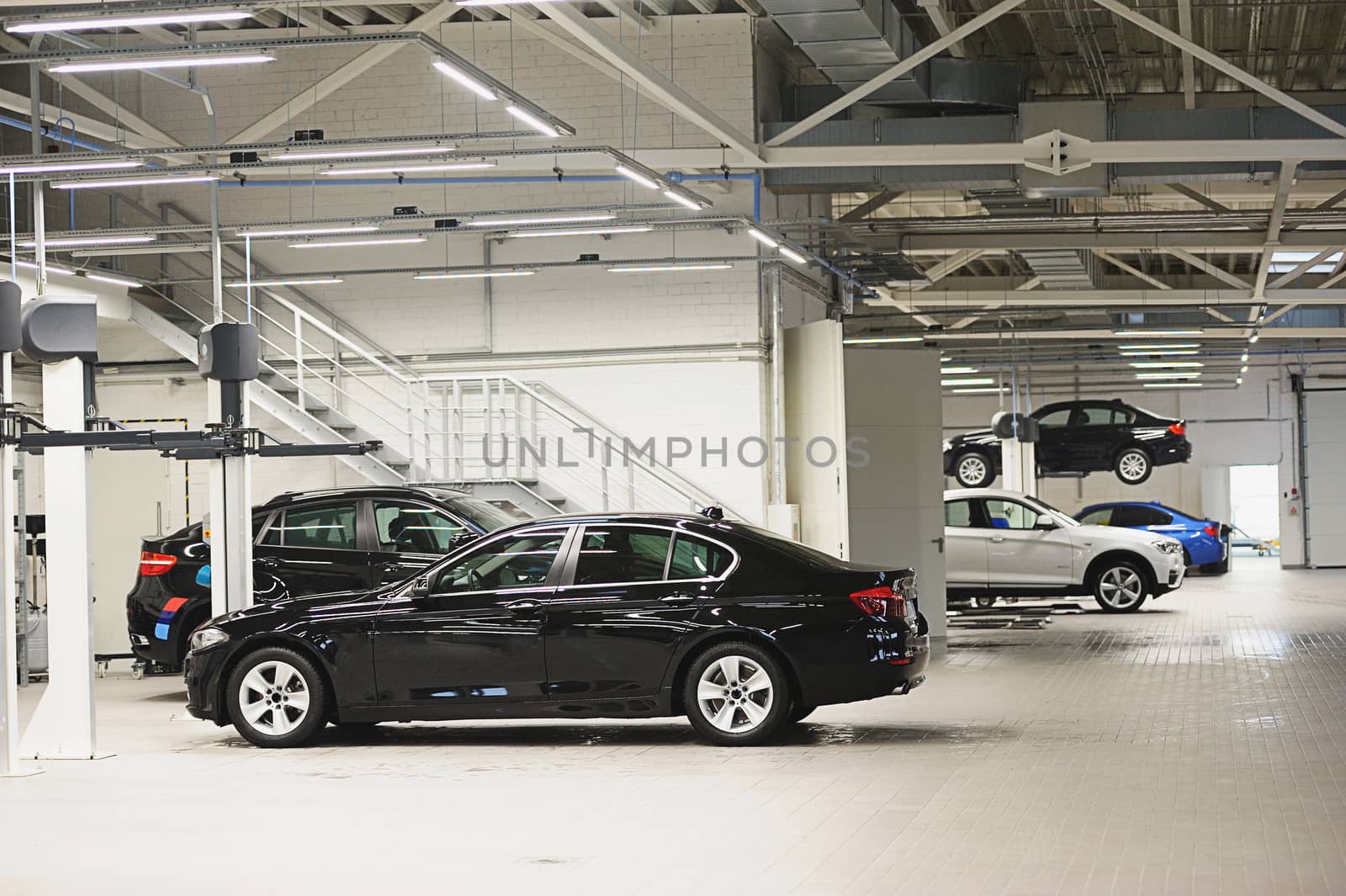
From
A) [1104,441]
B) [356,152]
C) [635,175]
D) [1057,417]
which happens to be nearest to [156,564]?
[356,152]

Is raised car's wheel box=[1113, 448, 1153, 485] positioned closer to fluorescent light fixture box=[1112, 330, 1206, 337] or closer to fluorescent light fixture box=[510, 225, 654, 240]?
fluorescent light fixture box=[1112, 330, 1206, 337]

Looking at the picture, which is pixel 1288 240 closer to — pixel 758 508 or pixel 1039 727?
pixel 758 508

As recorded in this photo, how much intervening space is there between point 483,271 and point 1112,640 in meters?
8.24

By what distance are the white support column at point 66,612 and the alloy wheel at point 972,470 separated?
2589 cm

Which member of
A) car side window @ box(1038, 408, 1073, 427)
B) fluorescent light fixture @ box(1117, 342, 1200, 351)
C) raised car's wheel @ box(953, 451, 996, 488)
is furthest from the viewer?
raised car's wheel @ box(953, 451, 996, 488)

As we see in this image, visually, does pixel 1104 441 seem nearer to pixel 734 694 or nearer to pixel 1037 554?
pixel 1037 554

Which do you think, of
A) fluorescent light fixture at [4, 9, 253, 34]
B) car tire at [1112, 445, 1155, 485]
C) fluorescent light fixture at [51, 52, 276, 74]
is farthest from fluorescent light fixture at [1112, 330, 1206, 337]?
fluorescent light fixture at [4, 9, 253, 34]

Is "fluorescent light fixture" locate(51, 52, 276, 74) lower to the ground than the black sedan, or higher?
higher

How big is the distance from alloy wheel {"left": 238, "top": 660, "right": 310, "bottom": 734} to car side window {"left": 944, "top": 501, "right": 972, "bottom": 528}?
13204mm

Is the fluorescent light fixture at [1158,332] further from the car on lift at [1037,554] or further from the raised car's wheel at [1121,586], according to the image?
the raised car's wheel at [1121,586]

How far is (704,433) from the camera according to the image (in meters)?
18.5

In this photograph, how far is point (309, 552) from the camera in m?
13.2

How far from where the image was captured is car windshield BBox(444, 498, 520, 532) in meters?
13.0

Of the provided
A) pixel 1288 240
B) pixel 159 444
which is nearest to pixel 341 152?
pixel 159 444
